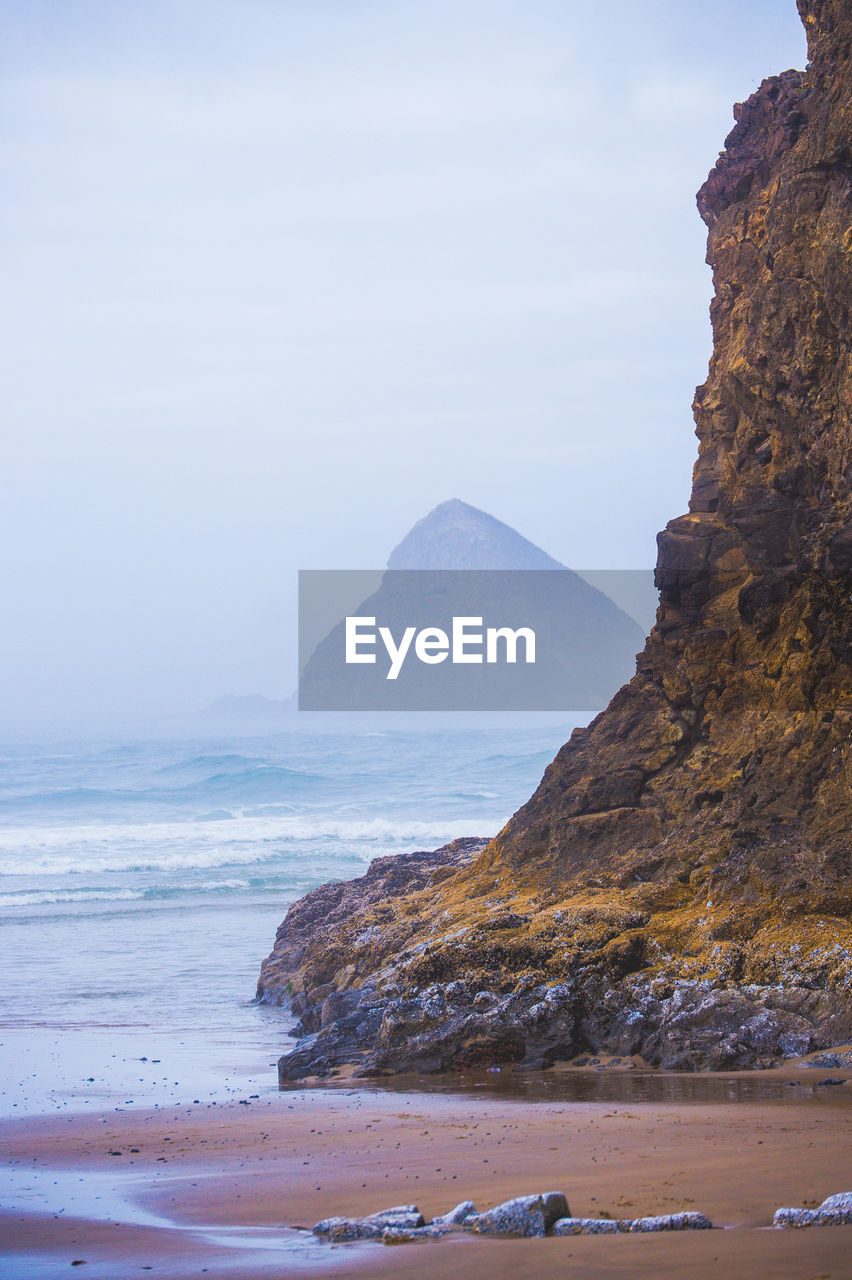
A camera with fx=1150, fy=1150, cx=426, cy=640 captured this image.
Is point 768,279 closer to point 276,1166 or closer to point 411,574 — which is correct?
point 276,1166

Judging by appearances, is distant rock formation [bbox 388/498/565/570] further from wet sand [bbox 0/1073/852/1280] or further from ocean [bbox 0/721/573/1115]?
wet sand [bbox 0/1073/852/1280]

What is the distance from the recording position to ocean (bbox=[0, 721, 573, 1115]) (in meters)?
11.8

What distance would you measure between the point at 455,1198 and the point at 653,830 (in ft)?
21.4

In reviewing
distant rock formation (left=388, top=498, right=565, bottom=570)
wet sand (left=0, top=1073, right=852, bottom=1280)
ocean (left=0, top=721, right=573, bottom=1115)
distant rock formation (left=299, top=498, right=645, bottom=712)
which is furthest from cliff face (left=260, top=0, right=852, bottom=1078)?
distant rock formation (left=388, top=498, right=565, bottom=570)

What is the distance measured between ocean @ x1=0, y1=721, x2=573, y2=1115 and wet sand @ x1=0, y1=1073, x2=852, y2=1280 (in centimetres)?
Answer: 186

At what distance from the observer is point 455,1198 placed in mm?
5879

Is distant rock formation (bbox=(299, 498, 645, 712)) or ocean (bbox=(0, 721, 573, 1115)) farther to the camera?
distant rock formation (bbox=(299, 498, 645, 712))

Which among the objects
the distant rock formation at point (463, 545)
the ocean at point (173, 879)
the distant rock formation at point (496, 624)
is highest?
the distant rock formation at point (463, 545)

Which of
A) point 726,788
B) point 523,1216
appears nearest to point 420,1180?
point 523,1216

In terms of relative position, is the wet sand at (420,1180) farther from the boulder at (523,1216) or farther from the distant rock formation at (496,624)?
the distant rock formation at (496,624)

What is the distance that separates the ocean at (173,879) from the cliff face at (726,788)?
5.31ft

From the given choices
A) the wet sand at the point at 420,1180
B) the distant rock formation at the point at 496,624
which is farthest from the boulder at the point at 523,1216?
the distant rock formation at the point at 496,624

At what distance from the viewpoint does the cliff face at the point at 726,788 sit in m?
9.76

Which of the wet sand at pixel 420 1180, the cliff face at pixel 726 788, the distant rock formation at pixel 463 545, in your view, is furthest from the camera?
the distant rock formation at pixel 463 545
